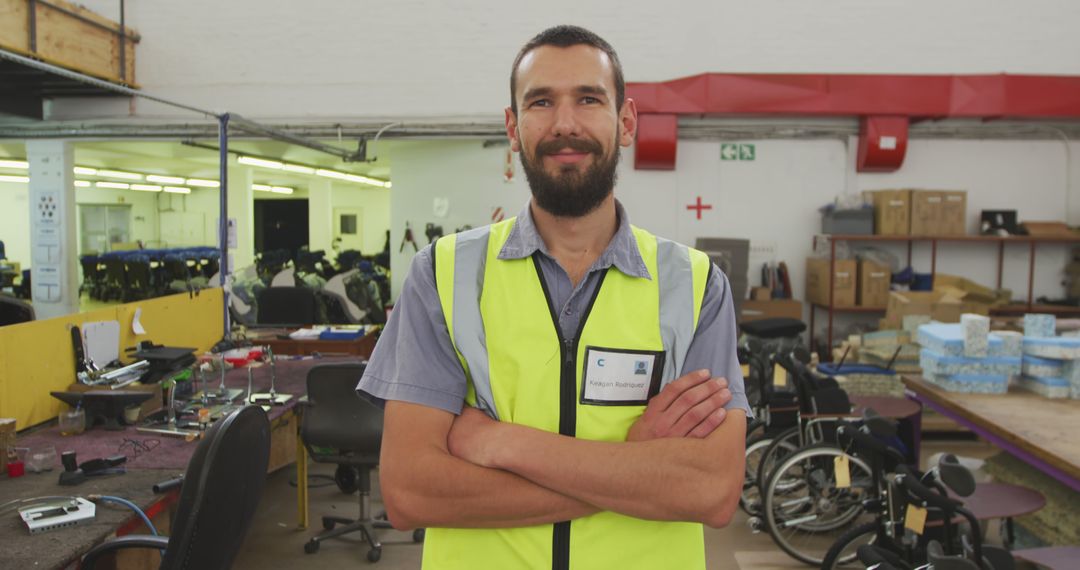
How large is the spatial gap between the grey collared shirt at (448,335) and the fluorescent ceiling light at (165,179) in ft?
54.2

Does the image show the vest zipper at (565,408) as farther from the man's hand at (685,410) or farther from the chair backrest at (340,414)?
the chair backrest at (340,414)

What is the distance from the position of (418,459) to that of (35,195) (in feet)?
28.7

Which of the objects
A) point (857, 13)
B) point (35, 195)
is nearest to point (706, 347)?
point (857, 13)

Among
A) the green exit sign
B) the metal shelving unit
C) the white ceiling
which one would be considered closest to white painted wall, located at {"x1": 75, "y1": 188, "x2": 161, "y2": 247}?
the white ceiling

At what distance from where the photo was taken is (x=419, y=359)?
126 cm

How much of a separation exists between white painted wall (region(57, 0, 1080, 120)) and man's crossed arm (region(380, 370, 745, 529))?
650 centimetres

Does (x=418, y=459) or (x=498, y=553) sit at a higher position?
(x=418, y=459)

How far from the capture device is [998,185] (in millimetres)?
7141

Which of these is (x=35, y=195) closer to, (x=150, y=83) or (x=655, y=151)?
(x=150, y=83)

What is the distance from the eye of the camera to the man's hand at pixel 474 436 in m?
1.21

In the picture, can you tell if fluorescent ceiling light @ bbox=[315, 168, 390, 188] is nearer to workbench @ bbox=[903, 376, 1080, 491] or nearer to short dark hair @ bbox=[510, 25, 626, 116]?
workbench @ bbox=[903, 376, 1080, 491]

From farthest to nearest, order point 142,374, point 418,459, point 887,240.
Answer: point 887,240 → point 142,374 → point 418,459

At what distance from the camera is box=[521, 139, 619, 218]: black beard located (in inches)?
49.8

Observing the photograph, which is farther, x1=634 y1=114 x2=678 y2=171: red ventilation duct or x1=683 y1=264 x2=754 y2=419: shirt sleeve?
x1=634 y1=114 x2=678 y2=171: red ventilation duct
